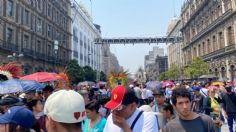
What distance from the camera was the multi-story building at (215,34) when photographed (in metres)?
33.7

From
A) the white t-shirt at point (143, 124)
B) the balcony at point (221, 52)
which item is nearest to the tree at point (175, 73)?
the balcony at point (221, 52)

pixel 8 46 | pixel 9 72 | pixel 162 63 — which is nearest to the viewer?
pixel 9 72

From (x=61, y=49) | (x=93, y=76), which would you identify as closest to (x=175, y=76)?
(x=93, y=76)

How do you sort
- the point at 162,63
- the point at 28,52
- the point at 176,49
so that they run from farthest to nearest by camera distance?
the point at 162,63
the point at 176,49
the point at 28,52

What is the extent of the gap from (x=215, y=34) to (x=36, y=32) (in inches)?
975

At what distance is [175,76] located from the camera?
60.9 m

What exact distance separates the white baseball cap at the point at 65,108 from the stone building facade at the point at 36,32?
86.1ft

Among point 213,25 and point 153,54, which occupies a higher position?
point 153,54

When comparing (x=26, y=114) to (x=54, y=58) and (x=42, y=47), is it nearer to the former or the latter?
(x=42, y=47)

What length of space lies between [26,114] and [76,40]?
5560 centimetres

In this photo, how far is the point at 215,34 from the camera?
39.4 metres

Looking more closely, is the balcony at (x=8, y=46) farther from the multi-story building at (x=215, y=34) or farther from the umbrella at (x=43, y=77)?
the multi-story building at (x=215, y=34)

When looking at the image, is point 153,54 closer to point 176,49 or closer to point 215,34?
point 176,49

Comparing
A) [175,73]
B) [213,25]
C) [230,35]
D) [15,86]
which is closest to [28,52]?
[230,35]
